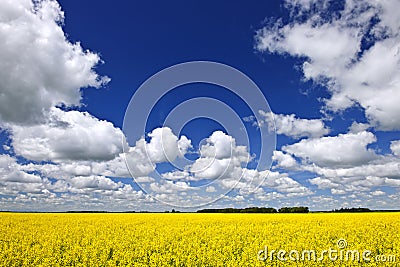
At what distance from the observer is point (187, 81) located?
62.6 ft

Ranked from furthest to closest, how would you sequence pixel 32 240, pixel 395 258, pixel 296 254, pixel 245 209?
pixel 245 209
pixel 32 240
pixel 296 254
pixel 395 258

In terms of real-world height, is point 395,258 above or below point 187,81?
below

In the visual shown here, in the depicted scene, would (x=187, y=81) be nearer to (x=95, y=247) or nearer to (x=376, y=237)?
(x=95, y=247)

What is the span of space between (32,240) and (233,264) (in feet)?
31.9

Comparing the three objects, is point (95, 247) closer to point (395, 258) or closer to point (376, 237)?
point (395, 258)

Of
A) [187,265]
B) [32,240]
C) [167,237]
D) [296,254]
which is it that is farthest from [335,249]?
[32,240]

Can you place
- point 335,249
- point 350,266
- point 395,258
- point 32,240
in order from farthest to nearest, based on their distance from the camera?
1. point 32,240
2. point 335,249
3. point 395,258
4. point 350,266

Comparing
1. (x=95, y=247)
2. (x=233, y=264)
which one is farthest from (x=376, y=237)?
(x=95, y=247)

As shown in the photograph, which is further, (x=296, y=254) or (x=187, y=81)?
(x=187, y=81)

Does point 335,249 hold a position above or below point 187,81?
below

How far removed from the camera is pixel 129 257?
10961mm

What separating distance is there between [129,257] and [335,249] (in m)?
7.14

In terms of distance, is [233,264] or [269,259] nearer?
[233,264]

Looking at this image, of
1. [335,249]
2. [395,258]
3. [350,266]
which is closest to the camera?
[350,266]
